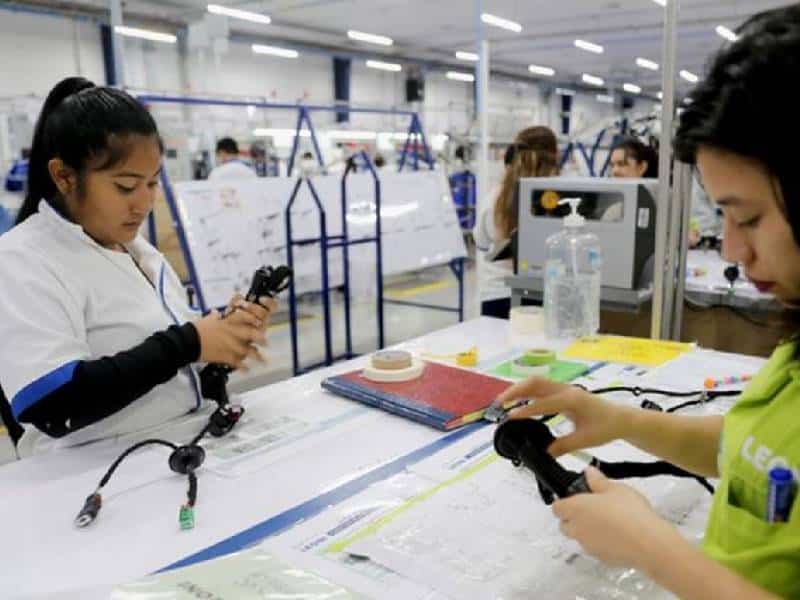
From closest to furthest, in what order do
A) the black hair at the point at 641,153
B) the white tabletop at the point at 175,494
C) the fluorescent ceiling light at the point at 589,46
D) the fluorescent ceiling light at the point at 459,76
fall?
the white tabletop at the point at 175,494 < the black hair at the point at 641,153 < the fluorescent ceiling light at the point at 589,46 < the fluorescent ceiling light at the point at 459,76

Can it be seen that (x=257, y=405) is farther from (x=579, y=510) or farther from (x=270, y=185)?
(x=270, y=185)

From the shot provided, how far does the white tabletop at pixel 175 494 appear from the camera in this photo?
0.86 meters

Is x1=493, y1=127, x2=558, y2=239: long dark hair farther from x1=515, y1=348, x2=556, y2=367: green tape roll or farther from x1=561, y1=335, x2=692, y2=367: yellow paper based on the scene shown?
x1=515, y1=348, x2=556, y2=367: green tape roll

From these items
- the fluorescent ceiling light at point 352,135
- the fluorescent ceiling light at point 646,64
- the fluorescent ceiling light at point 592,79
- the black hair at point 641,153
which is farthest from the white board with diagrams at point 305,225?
the fluorescent ceiling light at point 592,79

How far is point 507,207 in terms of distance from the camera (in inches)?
121

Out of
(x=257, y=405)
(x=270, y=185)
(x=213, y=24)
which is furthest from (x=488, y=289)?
(x=213, y=24)

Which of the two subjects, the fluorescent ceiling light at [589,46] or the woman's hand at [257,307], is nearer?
the woman's hand at [257,307]

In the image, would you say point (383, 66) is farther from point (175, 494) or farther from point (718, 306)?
point (175, 494)

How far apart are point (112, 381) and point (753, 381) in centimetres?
94

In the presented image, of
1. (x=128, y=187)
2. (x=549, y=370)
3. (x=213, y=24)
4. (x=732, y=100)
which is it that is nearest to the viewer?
(x=732, y=100)

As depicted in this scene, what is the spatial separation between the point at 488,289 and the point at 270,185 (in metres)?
1.55

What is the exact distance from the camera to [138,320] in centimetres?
129

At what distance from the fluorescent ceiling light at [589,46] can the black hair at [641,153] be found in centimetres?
902

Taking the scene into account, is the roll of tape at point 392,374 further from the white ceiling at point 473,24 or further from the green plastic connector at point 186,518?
the white ceiling at point 473,24
